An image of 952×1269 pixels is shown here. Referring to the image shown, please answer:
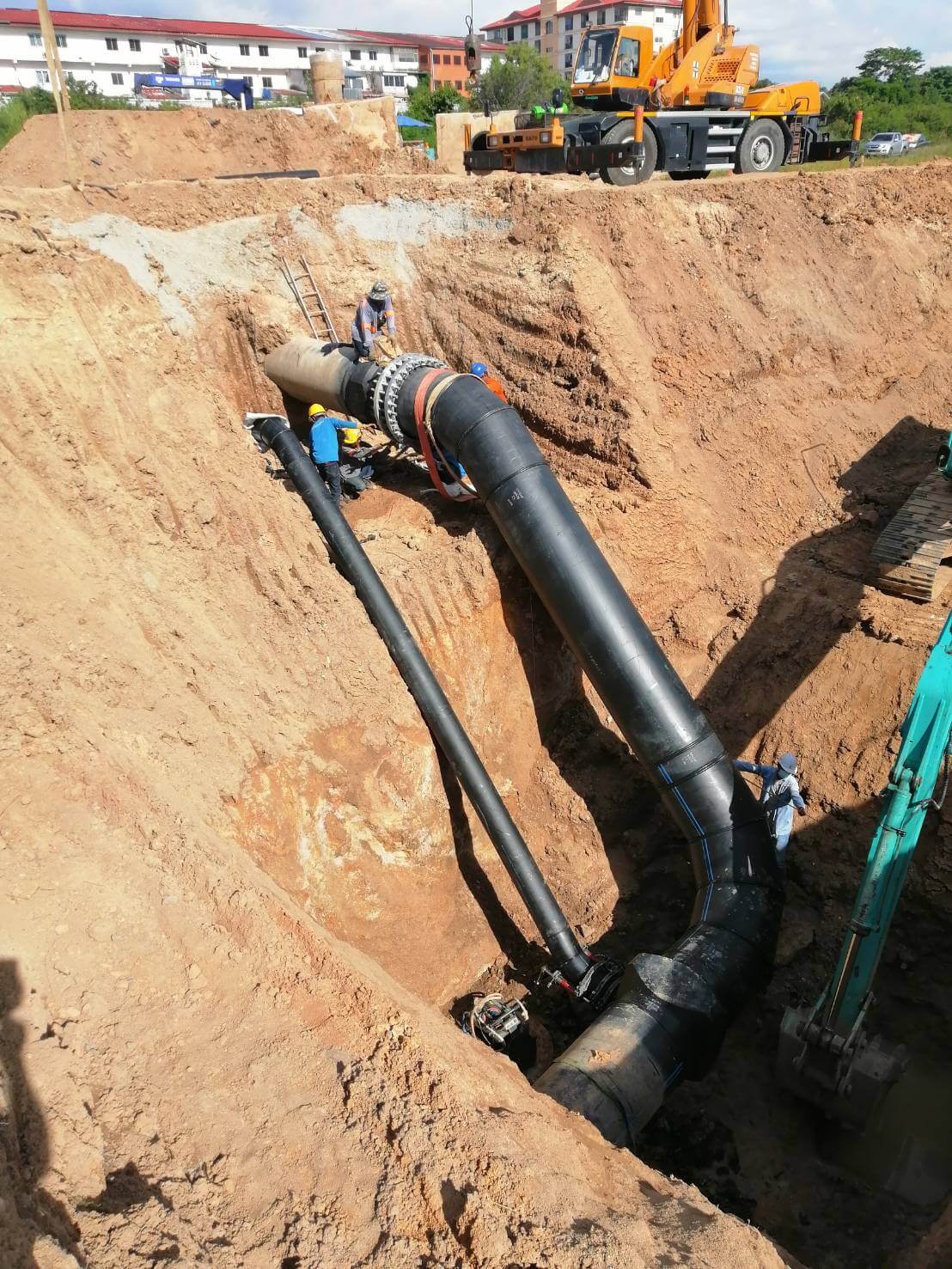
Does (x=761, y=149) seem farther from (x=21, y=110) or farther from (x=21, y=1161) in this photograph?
(x=21, y=110)

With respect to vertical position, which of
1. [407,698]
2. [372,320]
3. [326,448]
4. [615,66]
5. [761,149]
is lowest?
[407,698]

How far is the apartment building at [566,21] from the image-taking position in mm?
66438

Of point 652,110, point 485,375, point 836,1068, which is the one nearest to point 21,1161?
point 836,1068

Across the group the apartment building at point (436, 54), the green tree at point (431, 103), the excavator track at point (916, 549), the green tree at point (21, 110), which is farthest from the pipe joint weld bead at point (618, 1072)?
the apartment building at point (436, 54)

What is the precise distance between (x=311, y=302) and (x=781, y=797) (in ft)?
30.0

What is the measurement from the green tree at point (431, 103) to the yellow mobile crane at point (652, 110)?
97.6 feet

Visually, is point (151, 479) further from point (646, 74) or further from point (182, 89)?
point (182, 89)

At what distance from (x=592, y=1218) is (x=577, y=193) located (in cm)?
1174

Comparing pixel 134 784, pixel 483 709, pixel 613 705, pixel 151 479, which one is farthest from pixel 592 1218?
pixel 151 479

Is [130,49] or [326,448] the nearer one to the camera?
[326,448]

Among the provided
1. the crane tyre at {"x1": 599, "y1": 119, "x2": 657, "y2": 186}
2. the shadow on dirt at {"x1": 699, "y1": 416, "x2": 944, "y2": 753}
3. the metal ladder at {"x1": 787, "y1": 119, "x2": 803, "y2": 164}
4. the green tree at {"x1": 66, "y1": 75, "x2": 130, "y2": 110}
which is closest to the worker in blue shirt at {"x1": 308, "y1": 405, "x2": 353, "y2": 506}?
the shadow on dirt at {"x1": 699, "y1": 416, "x2": 944, "y2": 753}

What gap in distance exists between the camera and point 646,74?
15961mm

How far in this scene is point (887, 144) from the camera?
31984 mm

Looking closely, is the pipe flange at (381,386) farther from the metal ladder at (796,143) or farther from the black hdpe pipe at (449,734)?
the metal ladder at (796,143)
